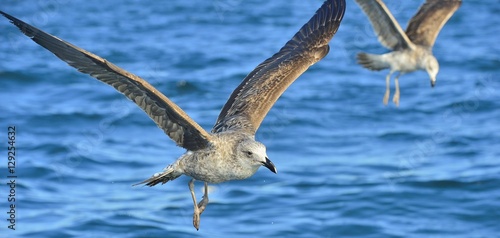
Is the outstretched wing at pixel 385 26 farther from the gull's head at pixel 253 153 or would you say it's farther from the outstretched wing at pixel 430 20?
the gull's head at pixel 253 153

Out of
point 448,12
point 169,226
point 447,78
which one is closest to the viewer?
point 169,226

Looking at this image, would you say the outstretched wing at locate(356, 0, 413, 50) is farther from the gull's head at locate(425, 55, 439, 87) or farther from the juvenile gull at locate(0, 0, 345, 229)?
the juvenile gull at locate(0, 0, 345, 229)

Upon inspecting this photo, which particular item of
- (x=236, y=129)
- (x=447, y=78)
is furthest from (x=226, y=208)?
(x=447, y=78)

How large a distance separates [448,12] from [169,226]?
4337mm

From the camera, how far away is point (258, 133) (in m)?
15.4

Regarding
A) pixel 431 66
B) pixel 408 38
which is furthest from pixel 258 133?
pixel 431 66

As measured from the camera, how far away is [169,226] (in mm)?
11820

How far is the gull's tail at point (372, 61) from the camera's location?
40.9 ft

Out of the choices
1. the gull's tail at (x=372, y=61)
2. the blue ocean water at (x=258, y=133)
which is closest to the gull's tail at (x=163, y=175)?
the blue ocean water at (x=258, y=133)

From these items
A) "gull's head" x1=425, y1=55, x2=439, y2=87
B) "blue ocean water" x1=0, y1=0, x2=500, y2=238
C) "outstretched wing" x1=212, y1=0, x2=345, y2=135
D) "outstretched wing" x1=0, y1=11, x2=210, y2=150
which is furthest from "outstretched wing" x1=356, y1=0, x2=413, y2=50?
"outstretched wing" x1=0, y1=11, x2=210, y2=150

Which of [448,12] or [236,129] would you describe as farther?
[448,12]

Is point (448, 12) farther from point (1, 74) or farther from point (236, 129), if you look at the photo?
point (1, 74)

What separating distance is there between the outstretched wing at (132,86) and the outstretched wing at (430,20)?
570 cm

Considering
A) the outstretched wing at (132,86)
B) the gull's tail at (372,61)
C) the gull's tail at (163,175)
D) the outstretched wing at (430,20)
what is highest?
the outstretched wing at (430,20)
